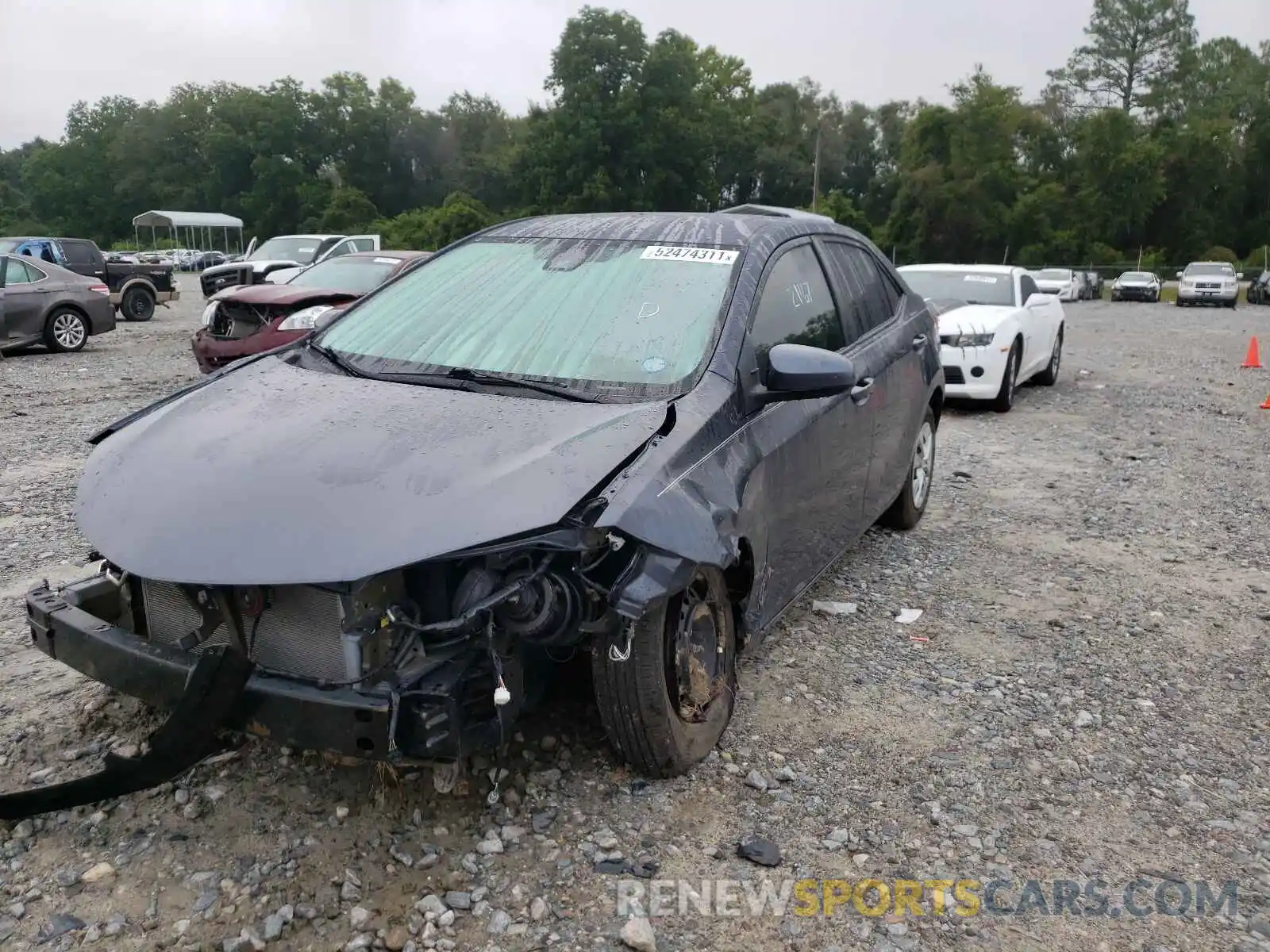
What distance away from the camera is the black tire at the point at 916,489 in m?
5.62

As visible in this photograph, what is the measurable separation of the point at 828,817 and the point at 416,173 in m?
88.9

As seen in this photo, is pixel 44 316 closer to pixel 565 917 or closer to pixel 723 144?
pixel 565 917

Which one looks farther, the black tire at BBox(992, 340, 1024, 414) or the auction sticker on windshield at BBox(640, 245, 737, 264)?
the black tire at BBox(992, 340, 1024, 414)

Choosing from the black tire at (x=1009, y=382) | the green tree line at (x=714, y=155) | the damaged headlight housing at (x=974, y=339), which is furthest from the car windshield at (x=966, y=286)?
the green tree line at (x=714, y=155)

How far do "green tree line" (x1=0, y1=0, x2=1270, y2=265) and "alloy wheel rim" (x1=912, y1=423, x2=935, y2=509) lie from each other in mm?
54664

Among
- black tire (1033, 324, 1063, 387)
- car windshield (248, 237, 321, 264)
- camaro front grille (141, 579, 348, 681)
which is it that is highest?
car windshield (248, 237, 321, 264)

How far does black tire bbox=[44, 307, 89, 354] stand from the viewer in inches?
545

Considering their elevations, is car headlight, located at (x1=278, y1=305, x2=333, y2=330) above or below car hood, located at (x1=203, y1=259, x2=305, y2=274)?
below

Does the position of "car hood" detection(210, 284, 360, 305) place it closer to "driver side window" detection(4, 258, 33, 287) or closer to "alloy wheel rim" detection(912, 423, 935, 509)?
"driver side window" detection(4, 258, 33, 287)

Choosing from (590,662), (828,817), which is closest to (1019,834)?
(828,817)

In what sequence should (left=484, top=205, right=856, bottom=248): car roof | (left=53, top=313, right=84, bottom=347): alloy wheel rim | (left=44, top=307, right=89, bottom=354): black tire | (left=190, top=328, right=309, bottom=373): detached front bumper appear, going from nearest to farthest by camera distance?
(left=484, top=205, right=856, bottom=248): car roof
(left=190, top=328, right=309, bottom=373): detached front bumper
(left=44, top=307, right=89, bottom=354): black tire
(left=53, top=313, right=84, bottom=347): alloy wheel rim

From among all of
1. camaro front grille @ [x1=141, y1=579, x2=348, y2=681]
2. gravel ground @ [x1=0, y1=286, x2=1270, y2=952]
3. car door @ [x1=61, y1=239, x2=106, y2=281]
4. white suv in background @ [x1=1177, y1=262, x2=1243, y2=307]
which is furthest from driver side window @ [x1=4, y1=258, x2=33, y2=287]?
white suv in background @ [x1=1177, y1=262, x2=1243, y2=307]

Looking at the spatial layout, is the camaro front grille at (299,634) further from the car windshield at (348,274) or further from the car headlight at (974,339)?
the car windshield at (348,274)

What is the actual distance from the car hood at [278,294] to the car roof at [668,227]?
19.2ft
